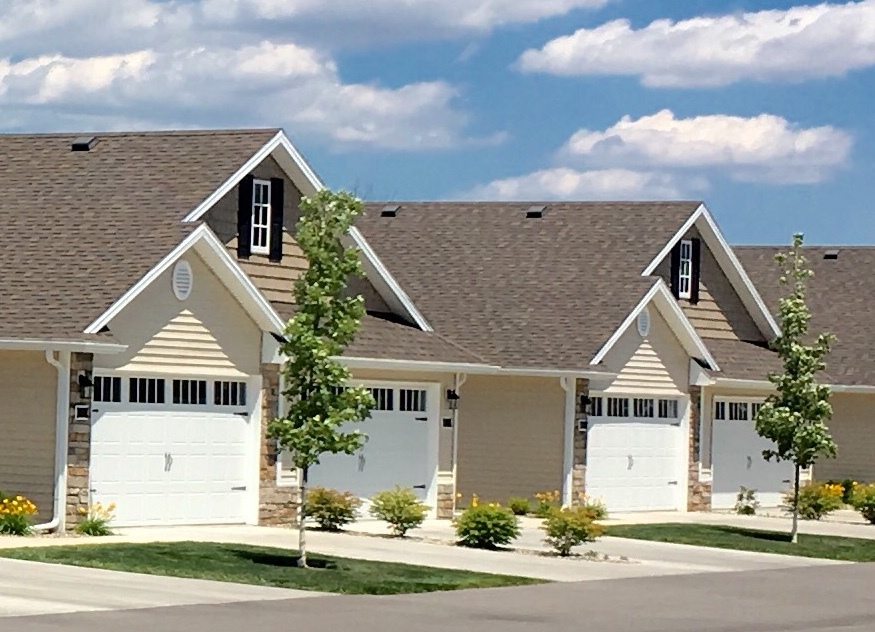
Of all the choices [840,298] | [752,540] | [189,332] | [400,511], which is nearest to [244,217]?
[189,332]

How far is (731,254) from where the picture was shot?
42.4 metres

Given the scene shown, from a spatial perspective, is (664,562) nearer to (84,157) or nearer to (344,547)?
(344,547)

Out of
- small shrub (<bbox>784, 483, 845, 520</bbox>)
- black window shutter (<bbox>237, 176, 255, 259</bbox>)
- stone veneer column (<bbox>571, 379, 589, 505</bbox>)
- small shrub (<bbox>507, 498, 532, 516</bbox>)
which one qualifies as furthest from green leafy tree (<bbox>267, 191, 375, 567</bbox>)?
small shrub (<bbox>784, 483, 845, 520</bbox>)

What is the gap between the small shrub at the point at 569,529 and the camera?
2855cm

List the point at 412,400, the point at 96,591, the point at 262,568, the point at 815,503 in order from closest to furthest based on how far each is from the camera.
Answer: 1. the point at 96,591
2. the point at 262,568
3. the point at 412,400
4. the point at 815,503

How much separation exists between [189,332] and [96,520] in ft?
11.0

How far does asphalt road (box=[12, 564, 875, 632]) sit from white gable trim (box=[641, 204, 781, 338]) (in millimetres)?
15319

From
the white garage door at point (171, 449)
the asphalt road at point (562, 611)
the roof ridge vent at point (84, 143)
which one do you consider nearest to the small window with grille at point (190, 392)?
the white garage door at point (171, 449)

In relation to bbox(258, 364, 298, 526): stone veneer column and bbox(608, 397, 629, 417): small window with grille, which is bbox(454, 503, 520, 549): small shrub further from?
bbox(608, 397, 629, 417): small window with grille

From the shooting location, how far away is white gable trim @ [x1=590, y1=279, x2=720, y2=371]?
37562 mm

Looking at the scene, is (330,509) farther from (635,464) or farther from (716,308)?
(716,308)

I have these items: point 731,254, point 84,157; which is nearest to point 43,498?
point 84,157

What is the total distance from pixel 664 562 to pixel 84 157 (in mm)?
11964

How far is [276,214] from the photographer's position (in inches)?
1257
